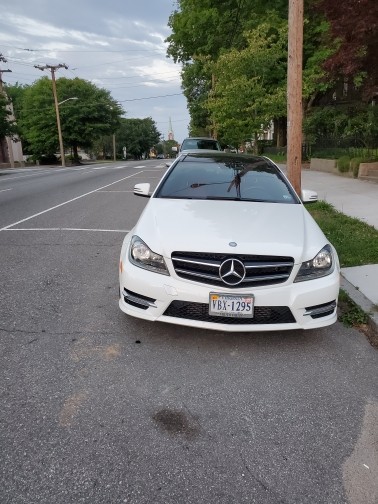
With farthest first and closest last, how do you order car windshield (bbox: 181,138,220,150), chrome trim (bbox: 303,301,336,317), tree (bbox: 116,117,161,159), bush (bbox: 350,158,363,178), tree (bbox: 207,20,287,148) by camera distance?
tree (bbox: 116,117,161,159)
car windshield (bbox: 181,138,220,150)
tree (bbox: 207,20,287,148)
bush (bbox: 350,158,363,178)
chrome trim (bbox: 303,301,336,317)

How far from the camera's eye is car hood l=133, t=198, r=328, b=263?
323 centimetres

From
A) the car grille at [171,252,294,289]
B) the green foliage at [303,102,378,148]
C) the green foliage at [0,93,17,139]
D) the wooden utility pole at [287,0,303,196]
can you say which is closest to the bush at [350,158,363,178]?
the green foliage at [303,102,378,148]

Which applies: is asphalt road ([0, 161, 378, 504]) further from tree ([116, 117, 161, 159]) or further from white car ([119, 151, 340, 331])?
tree ([116, 117, 161, 159])

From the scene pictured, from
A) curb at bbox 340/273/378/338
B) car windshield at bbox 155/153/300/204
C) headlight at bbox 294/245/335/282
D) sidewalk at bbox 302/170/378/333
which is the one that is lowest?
curb at bbox 340/273/378/338

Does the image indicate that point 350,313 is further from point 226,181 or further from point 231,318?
point 226,181

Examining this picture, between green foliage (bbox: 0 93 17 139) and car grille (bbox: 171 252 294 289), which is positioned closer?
car grille (bbox: 171 252 294 289)

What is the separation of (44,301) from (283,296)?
2536 millimetres

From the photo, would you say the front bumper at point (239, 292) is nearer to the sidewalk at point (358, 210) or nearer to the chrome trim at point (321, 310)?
the chrome trim at point (321, 310)

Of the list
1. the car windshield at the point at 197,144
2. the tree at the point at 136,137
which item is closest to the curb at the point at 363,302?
the car windshield at the point at 197,144

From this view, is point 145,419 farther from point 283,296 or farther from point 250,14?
point 250,14

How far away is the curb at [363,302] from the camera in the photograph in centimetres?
379

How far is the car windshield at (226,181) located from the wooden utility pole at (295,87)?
2.76 meters

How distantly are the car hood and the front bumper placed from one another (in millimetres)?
232

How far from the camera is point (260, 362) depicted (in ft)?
10.6
